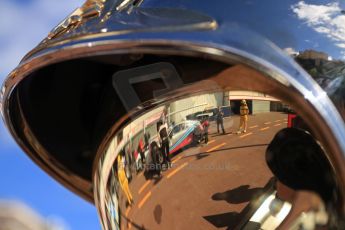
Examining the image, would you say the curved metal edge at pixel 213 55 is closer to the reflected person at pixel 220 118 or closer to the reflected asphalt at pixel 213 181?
the reflected asphalt at pixel 213 181

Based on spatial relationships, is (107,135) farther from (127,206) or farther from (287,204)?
(287,204)

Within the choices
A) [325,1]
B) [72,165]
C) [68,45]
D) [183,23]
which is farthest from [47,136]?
[325,1]

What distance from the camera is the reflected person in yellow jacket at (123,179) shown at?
1511mm

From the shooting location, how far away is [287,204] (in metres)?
1.31

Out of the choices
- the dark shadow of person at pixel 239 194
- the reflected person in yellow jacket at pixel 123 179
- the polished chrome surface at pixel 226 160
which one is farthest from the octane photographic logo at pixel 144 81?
the dark shadow of person at pixel 239 194

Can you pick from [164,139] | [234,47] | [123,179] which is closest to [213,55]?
[234,47]

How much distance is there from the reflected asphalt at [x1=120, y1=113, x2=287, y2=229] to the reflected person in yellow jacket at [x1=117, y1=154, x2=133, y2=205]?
39mm

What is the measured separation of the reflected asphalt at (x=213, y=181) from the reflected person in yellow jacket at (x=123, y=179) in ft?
0.13

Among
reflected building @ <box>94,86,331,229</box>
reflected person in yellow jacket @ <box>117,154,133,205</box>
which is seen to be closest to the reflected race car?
reflected building @ <box>94,86,331,229</box>

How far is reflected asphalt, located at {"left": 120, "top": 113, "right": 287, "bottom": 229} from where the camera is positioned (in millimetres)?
1281

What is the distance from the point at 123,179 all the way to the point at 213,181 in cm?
29

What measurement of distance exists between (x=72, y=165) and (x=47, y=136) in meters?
0.15

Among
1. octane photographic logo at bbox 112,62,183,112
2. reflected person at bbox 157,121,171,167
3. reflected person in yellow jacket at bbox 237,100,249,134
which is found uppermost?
octane photographic logo at bbox 112,62,183,112

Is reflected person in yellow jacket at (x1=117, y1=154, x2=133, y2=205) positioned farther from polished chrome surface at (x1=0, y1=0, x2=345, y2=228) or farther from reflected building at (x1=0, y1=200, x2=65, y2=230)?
reflected building at (x1=0, y1=200, x2=65, y2=230)
